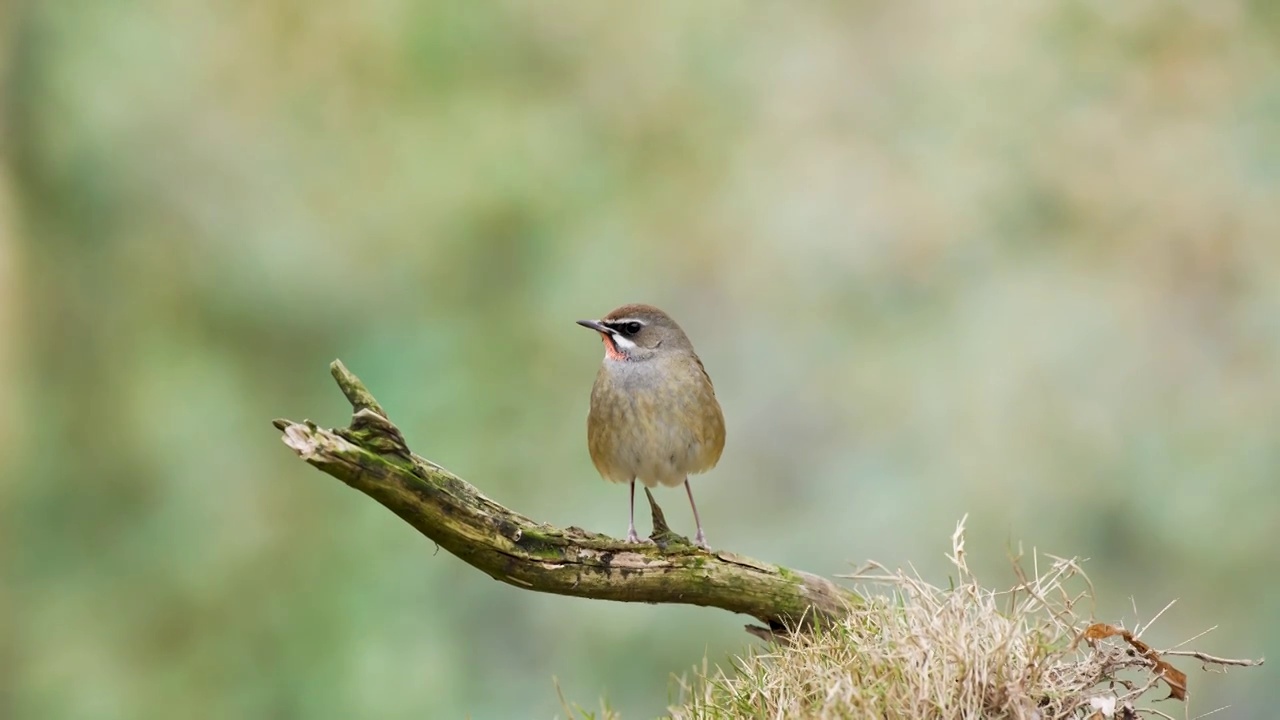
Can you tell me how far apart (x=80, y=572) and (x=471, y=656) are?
2.38 m

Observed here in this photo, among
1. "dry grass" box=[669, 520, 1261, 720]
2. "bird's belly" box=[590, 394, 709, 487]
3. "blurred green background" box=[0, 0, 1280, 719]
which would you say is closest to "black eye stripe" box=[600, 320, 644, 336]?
"bird's belly" box=[590, 394, 709, 487]

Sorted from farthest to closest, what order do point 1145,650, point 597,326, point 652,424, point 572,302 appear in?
point 572,302
point 597,326
point 652,424
point 1145,650

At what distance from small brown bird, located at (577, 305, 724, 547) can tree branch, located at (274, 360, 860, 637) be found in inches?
19.9

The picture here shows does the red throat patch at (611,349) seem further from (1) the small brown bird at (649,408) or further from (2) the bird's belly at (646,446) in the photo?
(2) the bird's belly at (646,446)

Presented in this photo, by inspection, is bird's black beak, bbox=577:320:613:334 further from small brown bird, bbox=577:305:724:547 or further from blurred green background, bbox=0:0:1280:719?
blurred green background, bbox=0:0:1280:719

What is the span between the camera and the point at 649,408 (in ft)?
15.5

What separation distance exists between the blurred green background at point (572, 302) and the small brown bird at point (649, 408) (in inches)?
70.3

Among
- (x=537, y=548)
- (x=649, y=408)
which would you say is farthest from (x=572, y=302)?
(x=537, y=548)

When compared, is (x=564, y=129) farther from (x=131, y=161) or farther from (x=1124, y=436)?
(x=1124, y=436)

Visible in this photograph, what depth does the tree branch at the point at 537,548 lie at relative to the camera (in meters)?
3.24

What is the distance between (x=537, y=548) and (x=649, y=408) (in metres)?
1.17

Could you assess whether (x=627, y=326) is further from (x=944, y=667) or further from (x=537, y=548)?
(x=944, y=667)

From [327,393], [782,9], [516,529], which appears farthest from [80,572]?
[782,9]

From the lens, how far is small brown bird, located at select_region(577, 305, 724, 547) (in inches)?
187
